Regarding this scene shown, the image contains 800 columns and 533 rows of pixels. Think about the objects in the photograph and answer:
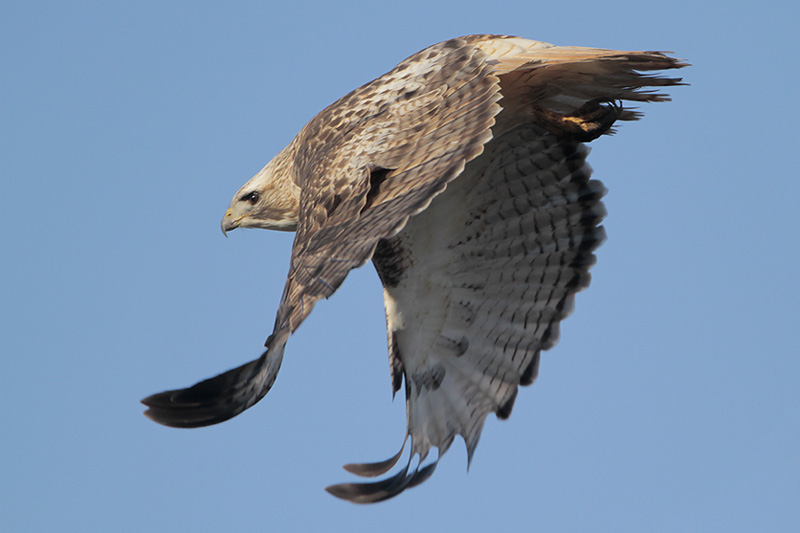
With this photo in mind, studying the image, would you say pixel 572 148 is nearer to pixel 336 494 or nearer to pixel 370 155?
pixel 370 155

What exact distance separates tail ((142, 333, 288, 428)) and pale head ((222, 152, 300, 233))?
2.33 m

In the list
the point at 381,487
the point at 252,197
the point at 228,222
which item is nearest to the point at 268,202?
the point at 252,197

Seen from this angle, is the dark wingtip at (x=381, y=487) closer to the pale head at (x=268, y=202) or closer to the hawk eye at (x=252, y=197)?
the pale head at (x=268, y=202)

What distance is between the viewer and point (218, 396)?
5031mm

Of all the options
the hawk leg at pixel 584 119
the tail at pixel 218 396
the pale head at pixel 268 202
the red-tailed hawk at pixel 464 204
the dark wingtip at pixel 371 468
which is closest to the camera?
the tail at pixel 218 396

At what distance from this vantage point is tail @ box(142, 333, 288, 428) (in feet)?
16.4

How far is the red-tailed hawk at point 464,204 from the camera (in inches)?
218

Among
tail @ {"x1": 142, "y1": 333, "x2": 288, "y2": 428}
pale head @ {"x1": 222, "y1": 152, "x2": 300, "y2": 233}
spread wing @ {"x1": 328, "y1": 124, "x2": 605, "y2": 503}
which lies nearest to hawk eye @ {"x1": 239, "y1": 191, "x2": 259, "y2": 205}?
pale head @ {"x1": 222, "y1": 152, "x2": 300, "y2": 233}

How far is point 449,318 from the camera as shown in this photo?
22.5ft

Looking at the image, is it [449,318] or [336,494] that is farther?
[449,318]

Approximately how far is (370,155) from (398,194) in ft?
1.69

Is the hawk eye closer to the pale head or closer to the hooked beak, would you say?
the pale head

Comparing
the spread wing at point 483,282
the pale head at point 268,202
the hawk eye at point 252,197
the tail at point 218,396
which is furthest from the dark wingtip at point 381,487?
the hawk eye at point 252,197

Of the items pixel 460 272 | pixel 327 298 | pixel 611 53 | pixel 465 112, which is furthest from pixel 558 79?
pixel 327 298
